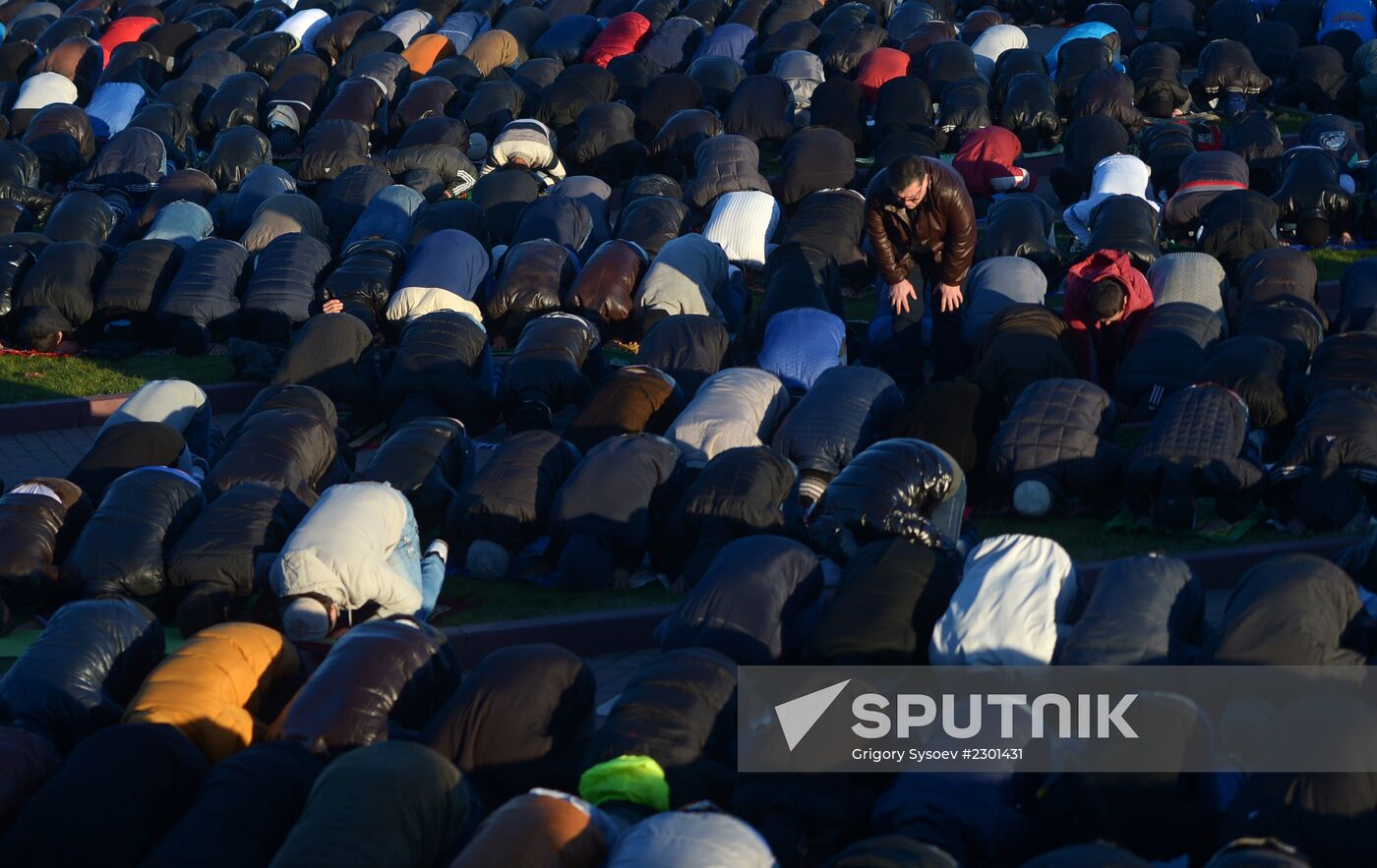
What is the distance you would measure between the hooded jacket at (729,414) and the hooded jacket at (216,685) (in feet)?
10.2

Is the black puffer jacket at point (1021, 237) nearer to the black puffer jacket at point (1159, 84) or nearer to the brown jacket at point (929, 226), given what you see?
the brown jacket at point (929, 226)

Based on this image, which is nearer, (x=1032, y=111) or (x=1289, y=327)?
(x=1289, y=327)

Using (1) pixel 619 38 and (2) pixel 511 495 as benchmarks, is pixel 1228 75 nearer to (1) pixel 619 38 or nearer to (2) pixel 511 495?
(1) pixel 619 38

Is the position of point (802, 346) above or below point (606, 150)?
above

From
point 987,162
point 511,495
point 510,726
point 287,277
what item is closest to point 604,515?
point 511,495

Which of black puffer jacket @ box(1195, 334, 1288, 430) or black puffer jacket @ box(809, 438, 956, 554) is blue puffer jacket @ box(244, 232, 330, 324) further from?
black puffer jacket @ box(1195, 334, 1288, 430)

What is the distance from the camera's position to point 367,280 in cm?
1411

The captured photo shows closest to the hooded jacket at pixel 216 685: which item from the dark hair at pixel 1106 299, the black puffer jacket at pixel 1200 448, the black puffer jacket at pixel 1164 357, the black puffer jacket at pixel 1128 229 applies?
the black puffer jacket at pixel 1200 448

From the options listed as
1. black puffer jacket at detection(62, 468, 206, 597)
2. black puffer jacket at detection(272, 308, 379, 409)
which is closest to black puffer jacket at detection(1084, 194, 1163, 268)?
black puffer jacket at detection(272, 308, 379, 409)

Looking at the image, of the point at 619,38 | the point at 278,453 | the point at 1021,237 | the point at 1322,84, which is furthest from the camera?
the point at 619,38

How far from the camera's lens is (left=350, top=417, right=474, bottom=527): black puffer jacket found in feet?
34.8

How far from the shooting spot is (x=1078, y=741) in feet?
23.3

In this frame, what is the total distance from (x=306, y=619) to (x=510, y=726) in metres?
2.10

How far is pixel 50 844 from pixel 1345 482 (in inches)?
268
